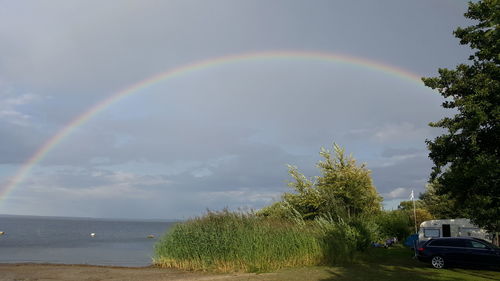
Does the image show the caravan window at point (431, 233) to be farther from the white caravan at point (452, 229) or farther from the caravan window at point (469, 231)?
the caravan window at point (469, 231)

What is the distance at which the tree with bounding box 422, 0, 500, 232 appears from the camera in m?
15.8

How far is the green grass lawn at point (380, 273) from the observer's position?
16.6 m

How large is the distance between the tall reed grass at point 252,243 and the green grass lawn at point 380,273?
124 cm

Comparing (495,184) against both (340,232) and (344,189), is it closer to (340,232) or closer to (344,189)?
(340,232)

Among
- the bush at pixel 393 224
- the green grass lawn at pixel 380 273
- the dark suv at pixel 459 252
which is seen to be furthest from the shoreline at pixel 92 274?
the bush at pixel 393 224

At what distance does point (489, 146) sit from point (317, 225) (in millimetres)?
8771

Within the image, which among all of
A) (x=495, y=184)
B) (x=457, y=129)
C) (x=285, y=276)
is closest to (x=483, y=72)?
(x=457, y=129)

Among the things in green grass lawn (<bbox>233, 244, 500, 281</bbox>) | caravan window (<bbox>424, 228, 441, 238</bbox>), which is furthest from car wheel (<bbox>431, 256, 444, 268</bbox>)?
caravan window (<bbox>424, 228, 441, 238</bbox>)

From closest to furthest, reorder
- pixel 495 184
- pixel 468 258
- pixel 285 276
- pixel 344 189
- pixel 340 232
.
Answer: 1. pixel 495 184
2. pixel 285 276
3. pixel 468 258
4. pixel 340 232
5. pixel 344 189

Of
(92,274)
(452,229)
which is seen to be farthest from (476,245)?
(92,274)

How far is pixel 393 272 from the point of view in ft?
59.8

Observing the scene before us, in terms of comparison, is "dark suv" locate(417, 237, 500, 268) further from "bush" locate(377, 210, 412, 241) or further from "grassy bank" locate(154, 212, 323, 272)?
"bush" locate(377, 210, 412, 241)

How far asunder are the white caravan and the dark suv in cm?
718

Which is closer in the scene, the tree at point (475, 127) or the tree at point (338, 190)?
the tree at point (475, 127)
